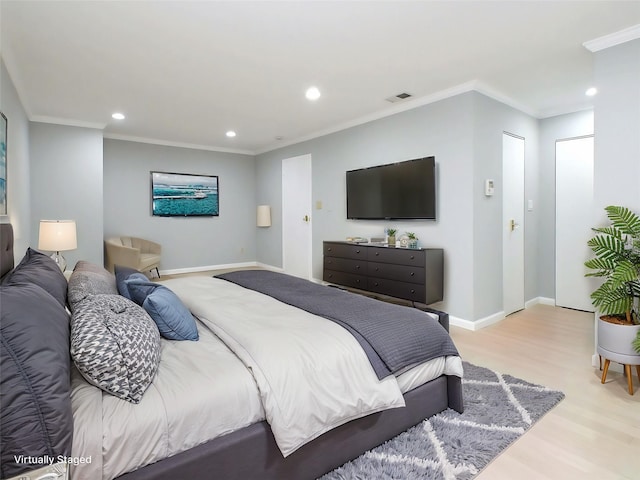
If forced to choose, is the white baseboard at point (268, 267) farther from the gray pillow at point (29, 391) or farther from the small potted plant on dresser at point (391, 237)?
the gray pillow at point (29, 391)

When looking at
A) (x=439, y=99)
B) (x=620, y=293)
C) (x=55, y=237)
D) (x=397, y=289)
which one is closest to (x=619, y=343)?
(x=620, y=293)

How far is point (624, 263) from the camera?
231cm

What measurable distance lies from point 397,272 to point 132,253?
12.7 feet

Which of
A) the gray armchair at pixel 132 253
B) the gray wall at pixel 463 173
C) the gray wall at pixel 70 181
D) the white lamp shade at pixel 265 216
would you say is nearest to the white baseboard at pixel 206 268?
the gray armchair at pixel 132 253

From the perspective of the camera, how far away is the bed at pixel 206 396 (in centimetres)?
104

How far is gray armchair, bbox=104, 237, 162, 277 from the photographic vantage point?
5.33 metres

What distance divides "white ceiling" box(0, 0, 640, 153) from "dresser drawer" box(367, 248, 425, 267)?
1.70 metres

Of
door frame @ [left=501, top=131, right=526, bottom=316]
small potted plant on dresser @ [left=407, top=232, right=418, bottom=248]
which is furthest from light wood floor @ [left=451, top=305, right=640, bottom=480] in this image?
small potted plant on dresser @ [left=407, top=232, right=418, bottom=248]

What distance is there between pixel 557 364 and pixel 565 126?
119 inches

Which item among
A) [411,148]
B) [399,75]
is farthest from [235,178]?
[399,75]

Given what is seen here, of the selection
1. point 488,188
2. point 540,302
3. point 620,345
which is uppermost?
point 488,188

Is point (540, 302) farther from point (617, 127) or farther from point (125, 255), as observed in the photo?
point (125, 255)

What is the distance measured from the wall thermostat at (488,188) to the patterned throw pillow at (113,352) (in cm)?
349

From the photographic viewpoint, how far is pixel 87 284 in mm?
1943
